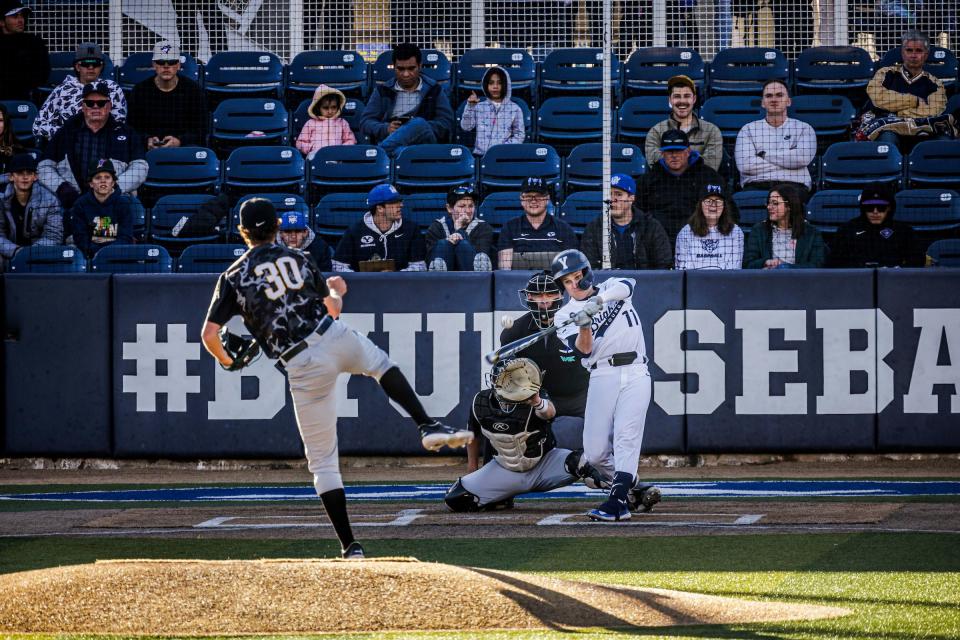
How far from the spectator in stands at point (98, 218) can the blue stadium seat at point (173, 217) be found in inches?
18.9

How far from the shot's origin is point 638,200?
13008 millimetres

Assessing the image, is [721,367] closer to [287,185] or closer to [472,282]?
[472,282]

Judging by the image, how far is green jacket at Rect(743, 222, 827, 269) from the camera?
12508mm

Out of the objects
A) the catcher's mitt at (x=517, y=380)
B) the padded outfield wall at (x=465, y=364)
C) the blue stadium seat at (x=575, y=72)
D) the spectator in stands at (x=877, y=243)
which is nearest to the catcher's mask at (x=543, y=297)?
the catcher's mitt at (x=517, y=380)

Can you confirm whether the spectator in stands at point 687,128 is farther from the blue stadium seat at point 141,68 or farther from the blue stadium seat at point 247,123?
the blue stadium seat at point 141,68

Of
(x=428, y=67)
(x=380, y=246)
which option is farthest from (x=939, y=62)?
(x=380, y=246)

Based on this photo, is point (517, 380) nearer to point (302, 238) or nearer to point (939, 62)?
point (302, 238)

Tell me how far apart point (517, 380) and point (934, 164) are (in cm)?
640

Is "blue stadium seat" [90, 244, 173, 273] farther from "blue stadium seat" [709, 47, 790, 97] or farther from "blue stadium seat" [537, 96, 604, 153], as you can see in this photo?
"blue stadium seat" [709, 47, 790, 97]

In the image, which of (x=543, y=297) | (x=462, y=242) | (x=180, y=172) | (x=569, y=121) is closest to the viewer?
(x=543, y=297)

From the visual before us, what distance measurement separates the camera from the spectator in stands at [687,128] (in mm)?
13508

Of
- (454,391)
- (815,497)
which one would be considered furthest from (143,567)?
(454,391)

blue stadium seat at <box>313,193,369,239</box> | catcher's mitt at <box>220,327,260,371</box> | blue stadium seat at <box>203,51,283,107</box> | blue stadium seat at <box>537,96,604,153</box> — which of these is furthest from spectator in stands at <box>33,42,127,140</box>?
catcher's mitt at <box>220,327,260,371</box>

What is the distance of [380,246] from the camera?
42.0 ft
